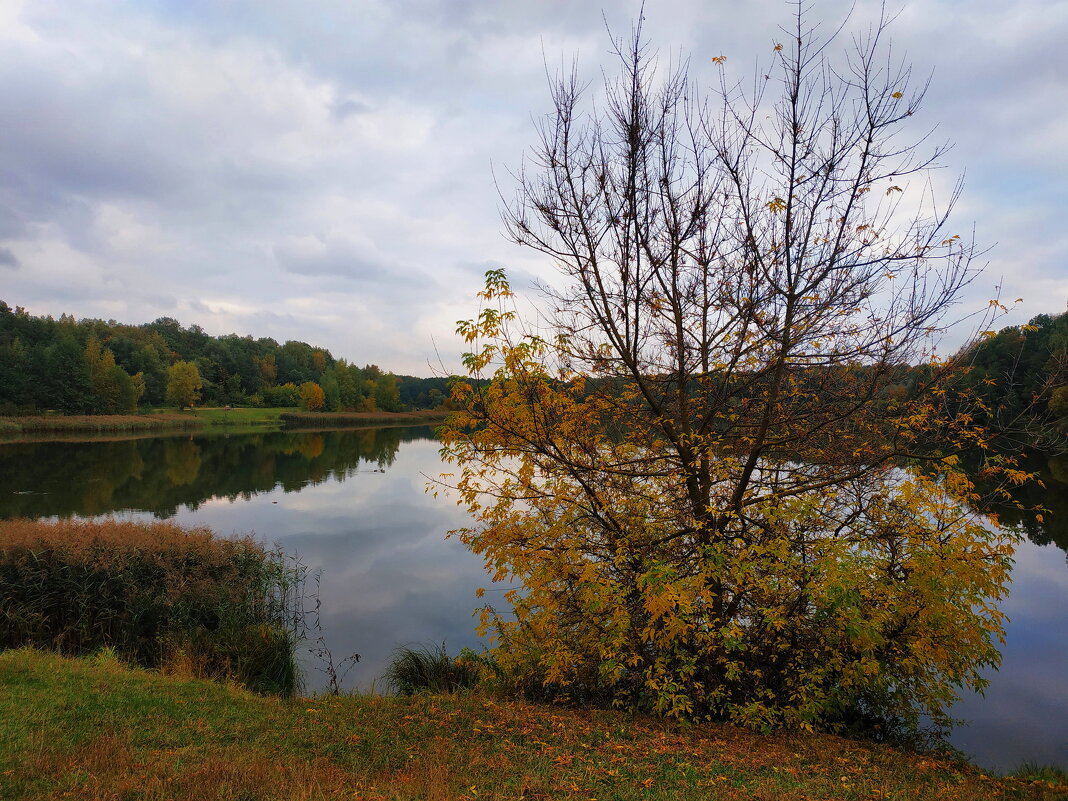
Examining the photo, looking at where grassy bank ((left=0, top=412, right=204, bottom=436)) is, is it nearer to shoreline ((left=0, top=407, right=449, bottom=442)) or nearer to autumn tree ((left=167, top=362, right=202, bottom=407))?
shoreline ((left=0, top=407, right=449, bottom=442))

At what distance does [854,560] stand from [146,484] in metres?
32.7

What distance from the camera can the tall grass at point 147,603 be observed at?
10039 mm

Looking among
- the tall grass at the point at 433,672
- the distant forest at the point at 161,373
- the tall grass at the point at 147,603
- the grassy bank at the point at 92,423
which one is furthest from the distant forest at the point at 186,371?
the tall grass at the point at 147,603

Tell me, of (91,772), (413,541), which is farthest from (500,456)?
(413,541)

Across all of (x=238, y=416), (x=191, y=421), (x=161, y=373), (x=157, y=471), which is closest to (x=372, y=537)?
(x=157, y=471)

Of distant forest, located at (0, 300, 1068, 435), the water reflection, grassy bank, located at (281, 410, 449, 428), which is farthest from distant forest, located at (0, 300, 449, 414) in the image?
the water reflection

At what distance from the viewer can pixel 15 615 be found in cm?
1059

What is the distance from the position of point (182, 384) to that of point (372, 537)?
7793 centimetres

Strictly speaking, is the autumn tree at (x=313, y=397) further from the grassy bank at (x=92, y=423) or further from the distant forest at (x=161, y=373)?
the grassy bank at (x=92, y=423)

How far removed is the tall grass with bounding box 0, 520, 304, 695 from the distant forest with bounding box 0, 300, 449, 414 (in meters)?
6.55

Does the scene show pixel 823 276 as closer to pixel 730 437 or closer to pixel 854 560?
pixel 730 437

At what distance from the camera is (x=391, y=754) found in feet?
17.5

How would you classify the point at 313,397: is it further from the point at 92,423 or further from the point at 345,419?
the point at 92,423

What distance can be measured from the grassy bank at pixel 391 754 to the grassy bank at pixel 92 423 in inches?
2536
